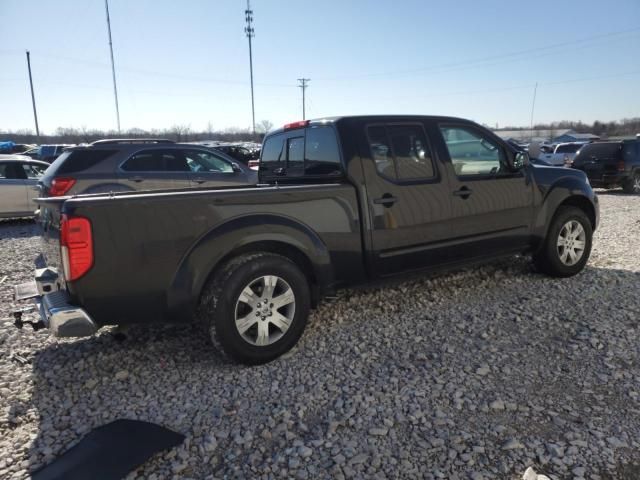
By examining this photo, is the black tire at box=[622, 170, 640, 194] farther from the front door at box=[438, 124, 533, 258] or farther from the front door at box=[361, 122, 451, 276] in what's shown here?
the front door at box=[361, 122, 451, 276]

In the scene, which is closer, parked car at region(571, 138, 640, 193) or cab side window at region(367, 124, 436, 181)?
cab side window at region(367, 124, 436, 181)

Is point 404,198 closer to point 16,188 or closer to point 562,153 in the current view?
point 16,188

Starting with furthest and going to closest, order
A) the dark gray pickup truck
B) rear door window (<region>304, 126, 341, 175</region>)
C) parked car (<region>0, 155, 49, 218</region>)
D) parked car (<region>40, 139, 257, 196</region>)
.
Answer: parked car (<region>0, 155, 49, 218</region>) → parked car (<region>40, 139, 257, 196</region>) → rear door window (<region>304, 126, 341, 175</region>) → the dark gray pickup truck

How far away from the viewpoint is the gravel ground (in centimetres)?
244

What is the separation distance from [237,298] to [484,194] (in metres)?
2.71

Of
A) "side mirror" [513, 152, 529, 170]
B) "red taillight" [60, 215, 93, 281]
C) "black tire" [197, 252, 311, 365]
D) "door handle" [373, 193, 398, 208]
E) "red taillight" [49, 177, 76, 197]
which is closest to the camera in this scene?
"red taillight" [60, 215, 93, 281]

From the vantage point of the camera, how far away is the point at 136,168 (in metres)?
8.09

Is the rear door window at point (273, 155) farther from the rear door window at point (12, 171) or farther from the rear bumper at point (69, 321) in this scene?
the rear door window at point (12, 171)

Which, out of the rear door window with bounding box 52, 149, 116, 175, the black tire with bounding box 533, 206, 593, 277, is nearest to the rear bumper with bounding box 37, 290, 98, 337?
the black tire with bounding box 533, 206, 593, 277

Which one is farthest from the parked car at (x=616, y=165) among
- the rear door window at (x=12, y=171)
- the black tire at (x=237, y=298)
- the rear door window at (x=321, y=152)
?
the rear door window at (x=12, y=171)

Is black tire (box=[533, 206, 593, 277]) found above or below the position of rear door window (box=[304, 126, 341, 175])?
below

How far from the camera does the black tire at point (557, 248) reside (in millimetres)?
5227

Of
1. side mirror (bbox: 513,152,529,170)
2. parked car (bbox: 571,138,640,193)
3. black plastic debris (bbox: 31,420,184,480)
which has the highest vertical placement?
side mirror (bbox: 513,152,529,170)

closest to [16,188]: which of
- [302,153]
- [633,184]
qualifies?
[302,153]
